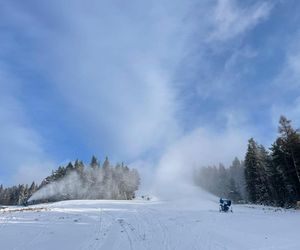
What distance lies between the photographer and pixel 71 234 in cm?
1662

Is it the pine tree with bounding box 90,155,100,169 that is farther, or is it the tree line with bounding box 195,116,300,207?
the pine tree with bounding box 90,155,100,169

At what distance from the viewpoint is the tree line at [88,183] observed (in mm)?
98562

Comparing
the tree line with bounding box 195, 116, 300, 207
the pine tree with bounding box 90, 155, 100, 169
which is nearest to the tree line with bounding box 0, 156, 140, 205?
the pine tree with bounding box 90, 155, 100, 169

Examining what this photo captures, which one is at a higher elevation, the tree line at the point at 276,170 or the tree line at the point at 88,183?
the tree line at the point at 88,183

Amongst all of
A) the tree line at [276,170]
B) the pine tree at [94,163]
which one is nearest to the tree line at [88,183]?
the pine tree at [94,163]

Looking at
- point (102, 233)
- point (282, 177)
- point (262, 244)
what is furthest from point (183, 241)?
point (282, 177)

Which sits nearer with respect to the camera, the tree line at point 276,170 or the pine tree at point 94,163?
the tree line at point 276,170

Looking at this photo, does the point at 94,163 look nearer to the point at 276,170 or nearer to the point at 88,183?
the point at 88,183

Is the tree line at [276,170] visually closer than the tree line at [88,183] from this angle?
Yes

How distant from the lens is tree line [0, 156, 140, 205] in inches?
3880

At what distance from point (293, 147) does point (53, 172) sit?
87.6 metres

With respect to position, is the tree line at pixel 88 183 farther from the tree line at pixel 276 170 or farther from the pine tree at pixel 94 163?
the tree line at pixel 276 170

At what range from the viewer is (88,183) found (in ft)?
326

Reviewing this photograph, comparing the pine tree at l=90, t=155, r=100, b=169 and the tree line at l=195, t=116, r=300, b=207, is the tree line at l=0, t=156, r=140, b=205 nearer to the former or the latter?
the pine tree at l=90, t=155, r=100, b=169
